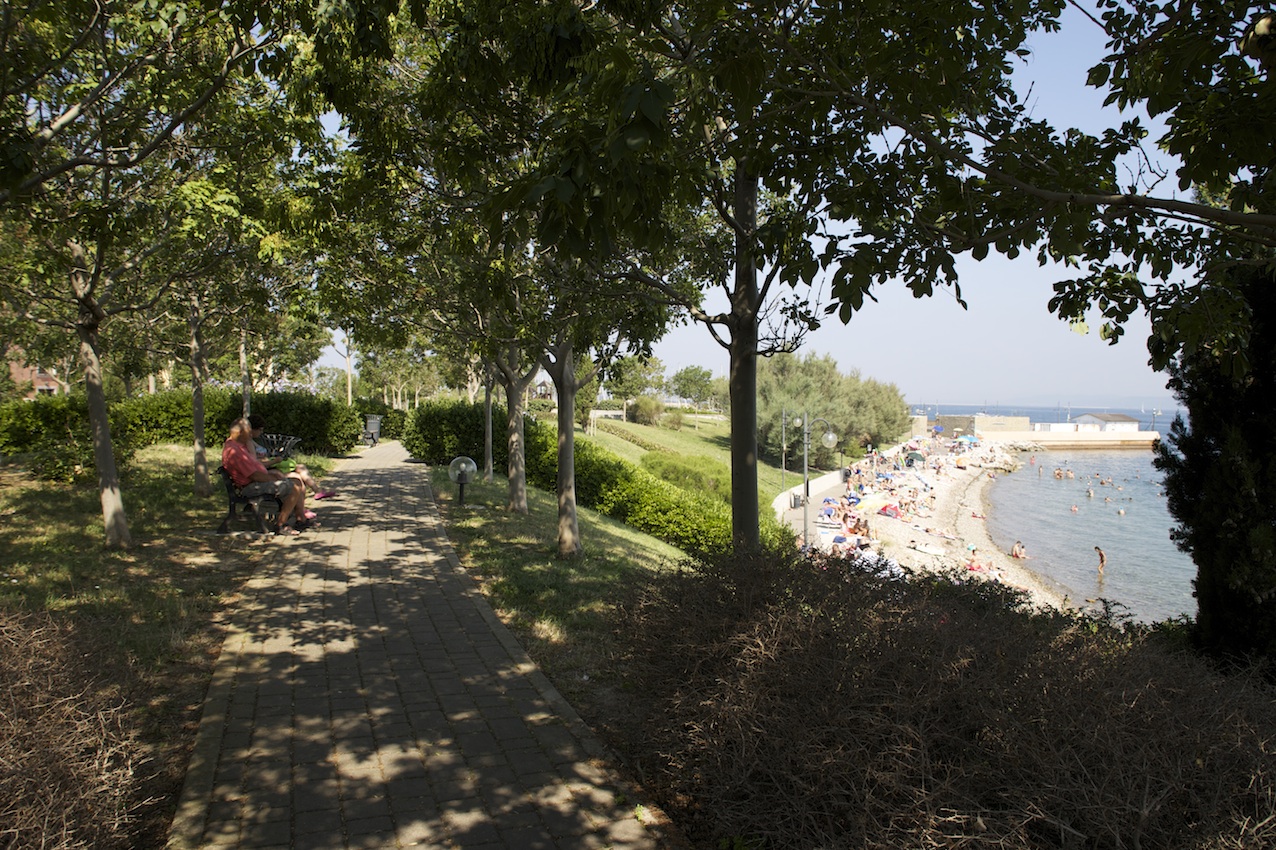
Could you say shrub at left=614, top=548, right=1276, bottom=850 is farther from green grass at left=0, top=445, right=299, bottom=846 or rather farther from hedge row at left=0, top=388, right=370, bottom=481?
hedge row at left=0, top=388, right=370, bottom=481

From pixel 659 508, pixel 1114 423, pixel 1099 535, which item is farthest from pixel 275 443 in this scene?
pixel 1114 423

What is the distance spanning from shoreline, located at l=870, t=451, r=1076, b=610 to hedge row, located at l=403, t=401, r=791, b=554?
4.56 meters

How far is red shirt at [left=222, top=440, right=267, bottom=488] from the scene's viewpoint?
9.93 metres

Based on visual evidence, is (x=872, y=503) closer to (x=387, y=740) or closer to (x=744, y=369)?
(x=744, y=369)

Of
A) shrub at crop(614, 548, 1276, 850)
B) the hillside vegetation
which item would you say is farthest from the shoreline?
shrub at crop(614, 548, 1276, 850)

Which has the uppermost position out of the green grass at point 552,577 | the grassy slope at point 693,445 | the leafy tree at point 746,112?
the leafy tree at point 746,112

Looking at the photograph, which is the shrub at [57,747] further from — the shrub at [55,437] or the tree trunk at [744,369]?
the shrub at [55,437]

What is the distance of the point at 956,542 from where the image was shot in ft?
108

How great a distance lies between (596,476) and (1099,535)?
3257 centimetres

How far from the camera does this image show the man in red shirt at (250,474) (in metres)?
9.96

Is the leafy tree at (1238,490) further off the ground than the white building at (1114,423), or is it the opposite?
the leafy tree at (1238,490)

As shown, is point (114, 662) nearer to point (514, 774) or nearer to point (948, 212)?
point (514, 774)

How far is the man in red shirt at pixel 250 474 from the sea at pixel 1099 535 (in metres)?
9.31

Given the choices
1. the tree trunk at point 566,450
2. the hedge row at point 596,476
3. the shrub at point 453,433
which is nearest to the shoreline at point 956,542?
the hedge row at point 596,476
